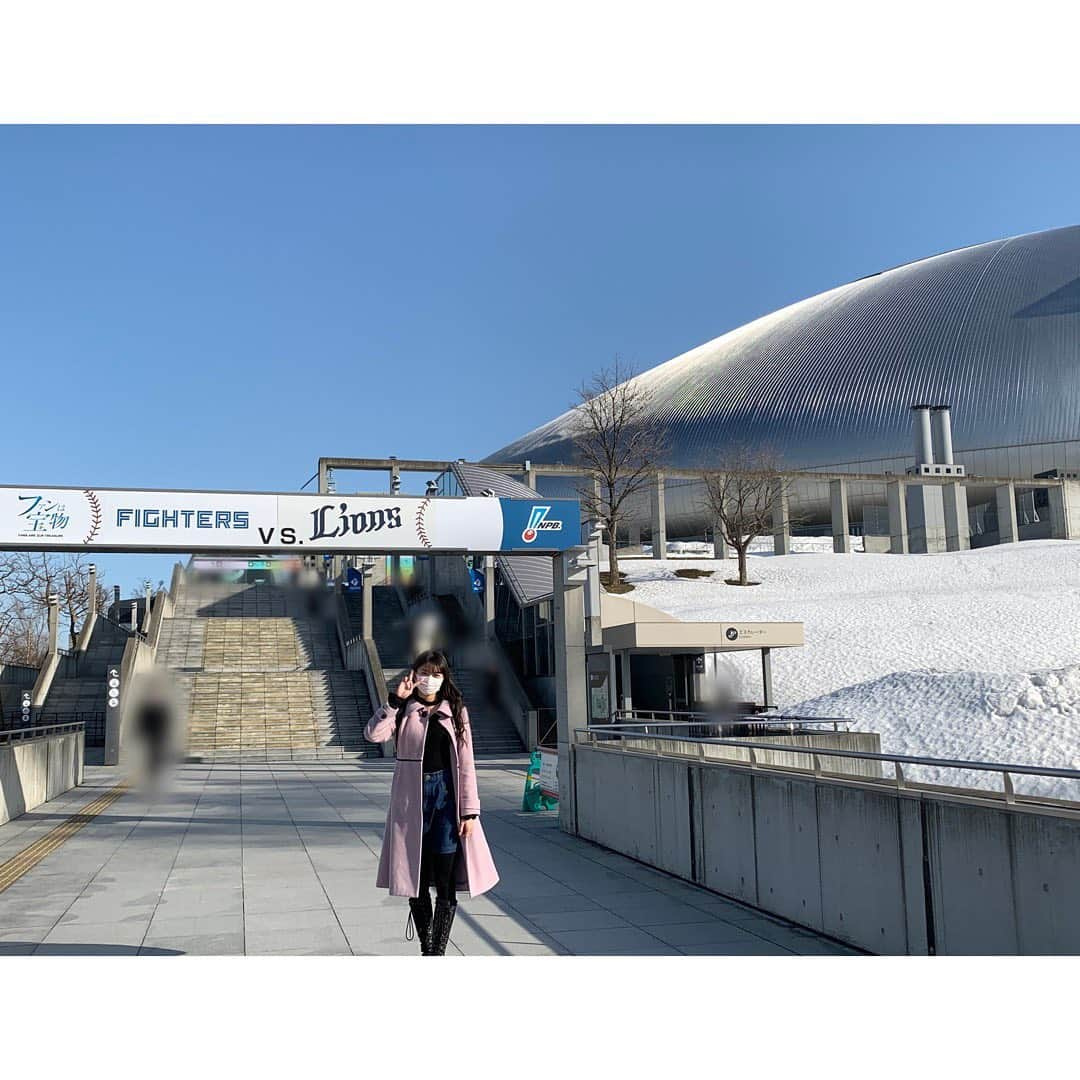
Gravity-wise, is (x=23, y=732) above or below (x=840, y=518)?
below

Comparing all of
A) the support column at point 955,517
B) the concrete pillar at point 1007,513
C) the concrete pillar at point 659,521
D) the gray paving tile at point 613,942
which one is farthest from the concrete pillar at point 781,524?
the gray paving tile at point 613,942

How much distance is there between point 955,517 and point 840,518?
6.86 meters

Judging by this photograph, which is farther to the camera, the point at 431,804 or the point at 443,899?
the point at 443,899

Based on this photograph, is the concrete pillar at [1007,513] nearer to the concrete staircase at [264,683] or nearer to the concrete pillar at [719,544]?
the concrete pillar at [719,544]

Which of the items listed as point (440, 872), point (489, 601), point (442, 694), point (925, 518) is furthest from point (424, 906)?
point (925, 518)

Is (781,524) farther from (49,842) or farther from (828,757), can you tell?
(49,842)

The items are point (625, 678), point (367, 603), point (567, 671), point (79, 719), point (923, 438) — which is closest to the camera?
point (567, 671)

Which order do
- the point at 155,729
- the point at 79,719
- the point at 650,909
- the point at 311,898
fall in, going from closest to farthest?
1. the point at 650,909
2. the point at 311,898
3. the point at 155,729
4. the point at 79,719

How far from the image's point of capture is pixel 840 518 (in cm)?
5681

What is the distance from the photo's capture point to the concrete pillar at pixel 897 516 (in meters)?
58.5

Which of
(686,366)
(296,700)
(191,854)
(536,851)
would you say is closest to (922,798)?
(536,851)

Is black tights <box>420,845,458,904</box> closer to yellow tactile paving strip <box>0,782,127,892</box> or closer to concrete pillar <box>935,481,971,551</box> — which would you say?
yellow tactile paving strip <box>0,782,127,892</box>

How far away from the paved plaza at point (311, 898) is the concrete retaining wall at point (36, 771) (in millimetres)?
539

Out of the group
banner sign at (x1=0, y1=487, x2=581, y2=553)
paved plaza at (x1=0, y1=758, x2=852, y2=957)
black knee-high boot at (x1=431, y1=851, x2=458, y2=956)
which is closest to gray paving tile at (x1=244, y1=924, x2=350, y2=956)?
paved plaza at (x1=0, y1=758, x2=852, y2=957)
